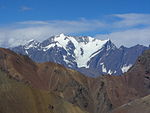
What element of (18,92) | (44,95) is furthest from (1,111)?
(44,95)

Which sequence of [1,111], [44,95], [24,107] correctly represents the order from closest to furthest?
[1,111]
[24,107]
[44,95]

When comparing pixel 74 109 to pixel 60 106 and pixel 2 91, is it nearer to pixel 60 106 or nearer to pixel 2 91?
pixel 60 106

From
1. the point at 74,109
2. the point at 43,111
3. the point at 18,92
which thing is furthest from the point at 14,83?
the point at 74,109

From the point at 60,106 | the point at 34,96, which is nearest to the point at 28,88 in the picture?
the point at 34,96

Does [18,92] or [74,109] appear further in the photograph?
[74,109]

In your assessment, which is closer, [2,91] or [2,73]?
[2,91]

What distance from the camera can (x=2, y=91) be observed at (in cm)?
16212

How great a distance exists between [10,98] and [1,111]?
10192 mm

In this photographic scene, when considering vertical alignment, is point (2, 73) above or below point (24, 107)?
above

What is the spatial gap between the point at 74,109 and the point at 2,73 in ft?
110

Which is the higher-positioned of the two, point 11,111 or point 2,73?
point 2,73

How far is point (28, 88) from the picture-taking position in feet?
572

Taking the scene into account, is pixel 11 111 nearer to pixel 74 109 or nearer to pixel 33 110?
pixel 33 110

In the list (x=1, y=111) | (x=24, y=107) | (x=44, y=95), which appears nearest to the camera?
(x=1, y=111)
